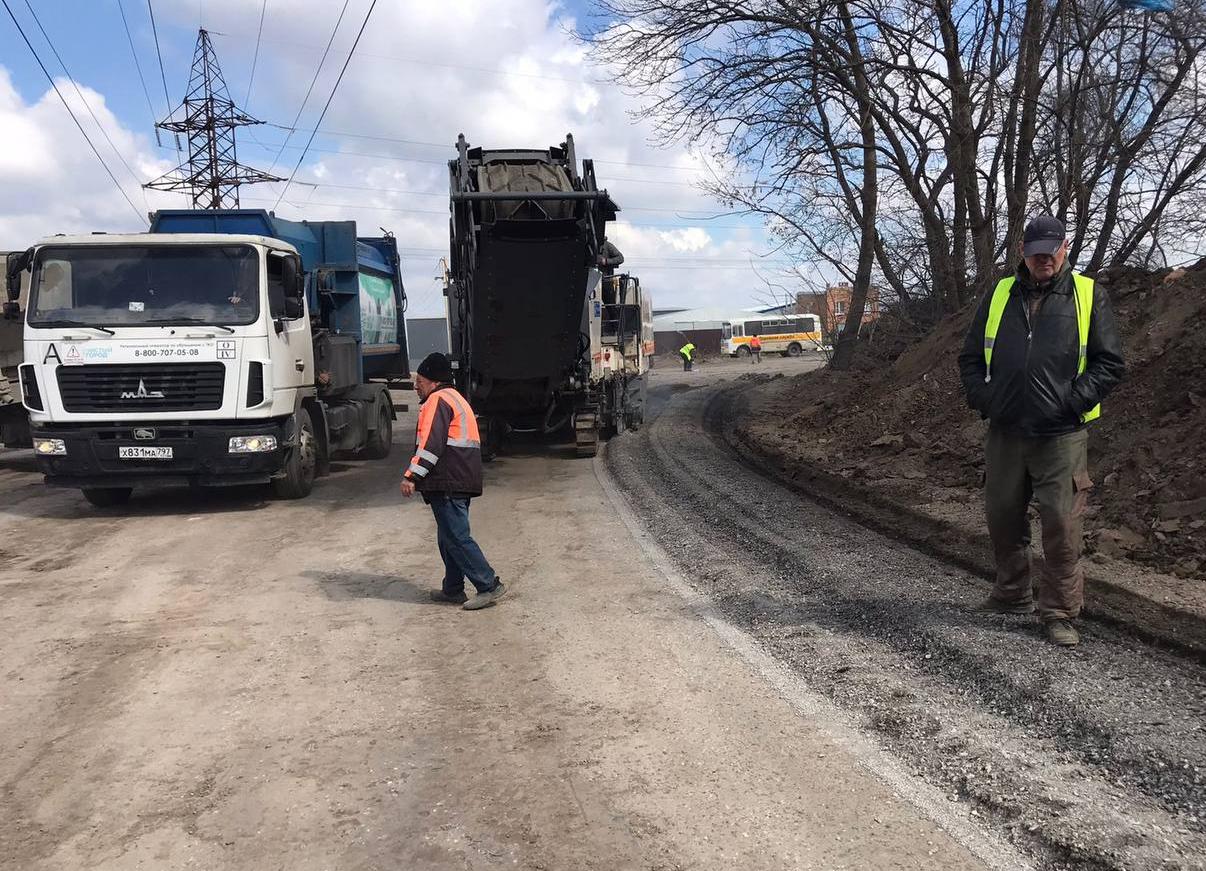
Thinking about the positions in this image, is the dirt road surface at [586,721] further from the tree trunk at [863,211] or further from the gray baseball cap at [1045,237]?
the tree trunk at [863,211]

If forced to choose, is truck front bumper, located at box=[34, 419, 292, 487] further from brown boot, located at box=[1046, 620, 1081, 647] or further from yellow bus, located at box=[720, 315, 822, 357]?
yellow bus, located at box=[720, 315, 822, 357]

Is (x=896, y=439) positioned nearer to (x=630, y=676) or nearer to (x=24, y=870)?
(x=630, y=676)

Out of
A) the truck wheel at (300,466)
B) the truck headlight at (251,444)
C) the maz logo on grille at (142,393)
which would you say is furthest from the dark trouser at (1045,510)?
the maz logo on grille at (142,393)

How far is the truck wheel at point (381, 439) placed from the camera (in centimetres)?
1403

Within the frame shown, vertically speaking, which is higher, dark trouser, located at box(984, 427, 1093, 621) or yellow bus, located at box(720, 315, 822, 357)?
yellow bus, located at box(720, 315, 822, 357)

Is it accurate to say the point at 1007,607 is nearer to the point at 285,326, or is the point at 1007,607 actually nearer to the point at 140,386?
the point at 285,326

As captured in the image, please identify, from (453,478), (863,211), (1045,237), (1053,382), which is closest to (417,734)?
(453,478)

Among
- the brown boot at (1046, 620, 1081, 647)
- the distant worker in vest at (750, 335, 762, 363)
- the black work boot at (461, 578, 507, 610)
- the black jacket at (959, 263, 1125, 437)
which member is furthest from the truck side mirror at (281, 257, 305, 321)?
the distant worker in vest at (750, 335, 762, 363)

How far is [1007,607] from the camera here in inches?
205

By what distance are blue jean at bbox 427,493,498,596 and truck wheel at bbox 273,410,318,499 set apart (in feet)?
15.5

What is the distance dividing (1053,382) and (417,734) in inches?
140

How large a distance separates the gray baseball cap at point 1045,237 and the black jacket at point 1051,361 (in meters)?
0.15

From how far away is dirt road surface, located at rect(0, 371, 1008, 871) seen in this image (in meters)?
3.13

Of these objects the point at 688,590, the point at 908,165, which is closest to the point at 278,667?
the point at 688,590
